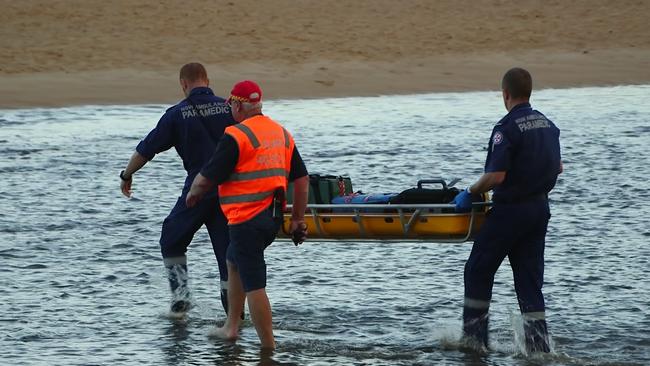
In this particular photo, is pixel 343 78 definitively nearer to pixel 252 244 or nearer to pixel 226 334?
pixel 226 334

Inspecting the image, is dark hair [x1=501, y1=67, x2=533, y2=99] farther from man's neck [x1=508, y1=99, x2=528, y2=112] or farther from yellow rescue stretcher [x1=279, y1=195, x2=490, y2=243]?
yellow rescue stretcher [x1=279, y1=195, x2=490, y2=243]

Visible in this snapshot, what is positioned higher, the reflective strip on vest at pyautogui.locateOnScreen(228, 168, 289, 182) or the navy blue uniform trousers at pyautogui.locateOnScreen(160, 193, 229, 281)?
the reflective strip on vest at pyautogui.locateOnScreen(228, 168, 289, 182)

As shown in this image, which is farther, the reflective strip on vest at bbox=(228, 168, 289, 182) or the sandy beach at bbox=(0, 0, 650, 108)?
the sandy beach at bbox=(0, 0, 650, 108)

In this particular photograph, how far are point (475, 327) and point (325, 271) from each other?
2516mm

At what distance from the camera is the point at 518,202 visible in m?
7.93

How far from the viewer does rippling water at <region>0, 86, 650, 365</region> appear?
28.3 feet

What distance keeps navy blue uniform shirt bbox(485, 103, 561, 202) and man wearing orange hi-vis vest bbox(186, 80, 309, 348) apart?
1181 millimetres

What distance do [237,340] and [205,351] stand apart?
0.29m

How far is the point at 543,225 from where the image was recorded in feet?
26.3

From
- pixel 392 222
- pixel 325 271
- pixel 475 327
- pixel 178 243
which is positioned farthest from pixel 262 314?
pixel 325 271

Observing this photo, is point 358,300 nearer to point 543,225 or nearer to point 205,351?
point 205,351

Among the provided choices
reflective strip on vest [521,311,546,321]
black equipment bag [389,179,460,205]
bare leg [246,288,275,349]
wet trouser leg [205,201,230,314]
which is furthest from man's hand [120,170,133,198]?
reflective strip on vest [521,311,546,321]

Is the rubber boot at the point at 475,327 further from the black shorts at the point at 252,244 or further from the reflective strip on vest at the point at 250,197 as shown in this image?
the reflective strip on vest at the point at 250,197

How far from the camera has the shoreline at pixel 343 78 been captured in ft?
71.6
